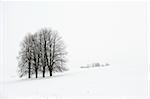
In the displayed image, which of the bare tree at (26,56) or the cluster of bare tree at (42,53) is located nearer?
the cluster of bare tree at (42,53)

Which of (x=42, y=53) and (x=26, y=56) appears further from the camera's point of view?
(x=26, y=56)

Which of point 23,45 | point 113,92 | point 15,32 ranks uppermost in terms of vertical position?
point 15,32

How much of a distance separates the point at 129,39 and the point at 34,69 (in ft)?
39.9

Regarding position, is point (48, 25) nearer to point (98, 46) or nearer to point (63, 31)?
point (63, 31)

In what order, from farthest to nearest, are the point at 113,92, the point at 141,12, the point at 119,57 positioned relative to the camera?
the point at 119,57 < the point at 141,12 < the point at 113,92

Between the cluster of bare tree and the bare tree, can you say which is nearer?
the cluster of bare tree

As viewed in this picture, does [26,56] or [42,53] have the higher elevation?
[42,53]

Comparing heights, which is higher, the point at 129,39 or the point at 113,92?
the point at 129,39

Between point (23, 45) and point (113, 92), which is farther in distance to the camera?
point (23, 45)

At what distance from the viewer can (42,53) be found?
70.5 ft

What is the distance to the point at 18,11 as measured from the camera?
1867cm

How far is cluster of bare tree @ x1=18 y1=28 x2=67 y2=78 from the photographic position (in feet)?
69.7

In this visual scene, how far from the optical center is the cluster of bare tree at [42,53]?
69.7ft

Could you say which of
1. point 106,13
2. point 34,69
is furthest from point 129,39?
point 34,69
